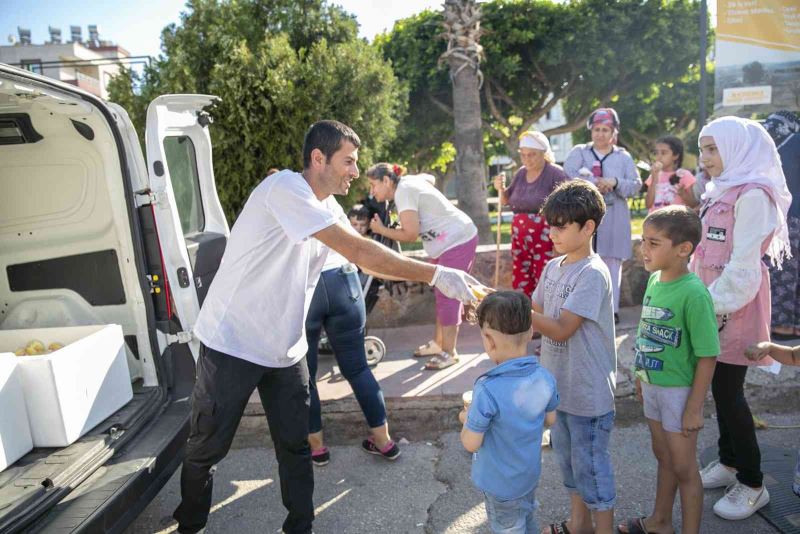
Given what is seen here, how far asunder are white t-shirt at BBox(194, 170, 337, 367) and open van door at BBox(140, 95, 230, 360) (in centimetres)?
74

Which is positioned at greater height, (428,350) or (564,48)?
(564,48)

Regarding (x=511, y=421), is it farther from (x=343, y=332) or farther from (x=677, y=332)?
(x=343, y=332)

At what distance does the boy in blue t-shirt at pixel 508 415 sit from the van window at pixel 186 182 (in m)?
2.40

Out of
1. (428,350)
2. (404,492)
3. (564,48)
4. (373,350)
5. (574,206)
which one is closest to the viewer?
(574,206)

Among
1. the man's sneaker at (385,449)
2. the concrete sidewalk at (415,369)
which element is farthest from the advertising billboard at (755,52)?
the man's sneaker at (385,449)

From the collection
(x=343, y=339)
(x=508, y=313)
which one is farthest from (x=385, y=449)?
(x=508, y=313)

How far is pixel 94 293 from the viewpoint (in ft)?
11.6

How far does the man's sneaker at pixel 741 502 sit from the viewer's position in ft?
9.24

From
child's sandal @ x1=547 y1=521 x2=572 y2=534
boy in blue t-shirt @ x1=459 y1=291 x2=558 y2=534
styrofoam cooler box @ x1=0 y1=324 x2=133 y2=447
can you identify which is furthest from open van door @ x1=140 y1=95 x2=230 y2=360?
child's sandal @ x1=547 y1=521 x2=572 y2=534

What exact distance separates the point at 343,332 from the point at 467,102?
5.97m

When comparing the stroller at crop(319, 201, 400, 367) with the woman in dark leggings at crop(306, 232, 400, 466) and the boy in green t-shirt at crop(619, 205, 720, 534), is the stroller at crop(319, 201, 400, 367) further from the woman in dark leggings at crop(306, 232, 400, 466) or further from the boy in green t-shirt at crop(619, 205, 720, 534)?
the boy in green t-shirt at crop(619, 205, 720, 534)

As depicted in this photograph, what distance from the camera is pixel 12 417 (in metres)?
2.62

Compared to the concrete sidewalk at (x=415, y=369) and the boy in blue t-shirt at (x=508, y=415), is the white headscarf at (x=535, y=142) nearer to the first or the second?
the concrete sidewalk at (x=415, y=369)

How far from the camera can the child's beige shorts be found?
2.50 m
